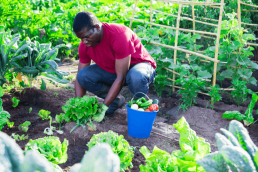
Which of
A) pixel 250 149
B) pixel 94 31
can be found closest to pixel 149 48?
pixel 94 31

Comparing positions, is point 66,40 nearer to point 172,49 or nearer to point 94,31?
point 172,49

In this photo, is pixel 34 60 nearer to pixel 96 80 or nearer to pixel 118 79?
pixel 96 80

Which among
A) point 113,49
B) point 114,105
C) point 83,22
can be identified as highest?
point 83,22

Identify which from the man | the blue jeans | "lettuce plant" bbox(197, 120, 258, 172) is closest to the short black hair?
the man

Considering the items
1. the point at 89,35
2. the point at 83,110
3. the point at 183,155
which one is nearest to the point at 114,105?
the point at 83,110

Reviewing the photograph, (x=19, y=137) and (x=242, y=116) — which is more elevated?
(x=19, y=137)

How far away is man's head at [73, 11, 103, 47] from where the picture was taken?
219 centimetres

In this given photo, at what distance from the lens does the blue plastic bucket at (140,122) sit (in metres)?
2.18

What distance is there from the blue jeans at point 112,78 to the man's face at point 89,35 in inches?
18.5

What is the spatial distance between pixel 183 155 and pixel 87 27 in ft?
4.84

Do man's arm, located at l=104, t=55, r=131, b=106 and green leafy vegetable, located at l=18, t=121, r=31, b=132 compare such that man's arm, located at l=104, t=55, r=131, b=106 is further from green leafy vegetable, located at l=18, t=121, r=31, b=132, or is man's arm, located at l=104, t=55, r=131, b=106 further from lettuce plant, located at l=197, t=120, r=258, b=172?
lettuce plant, located at l=197, t=120, r=258, b=172

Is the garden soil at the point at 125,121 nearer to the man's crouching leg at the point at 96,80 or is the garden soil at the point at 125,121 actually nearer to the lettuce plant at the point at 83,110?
the lettuce plant at the point at 83,110

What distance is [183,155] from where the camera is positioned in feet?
4.38

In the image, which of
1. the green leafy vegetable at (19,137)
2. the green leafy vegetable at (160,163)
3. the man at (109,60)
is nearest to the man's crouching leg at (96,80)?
the man at (109,60)
